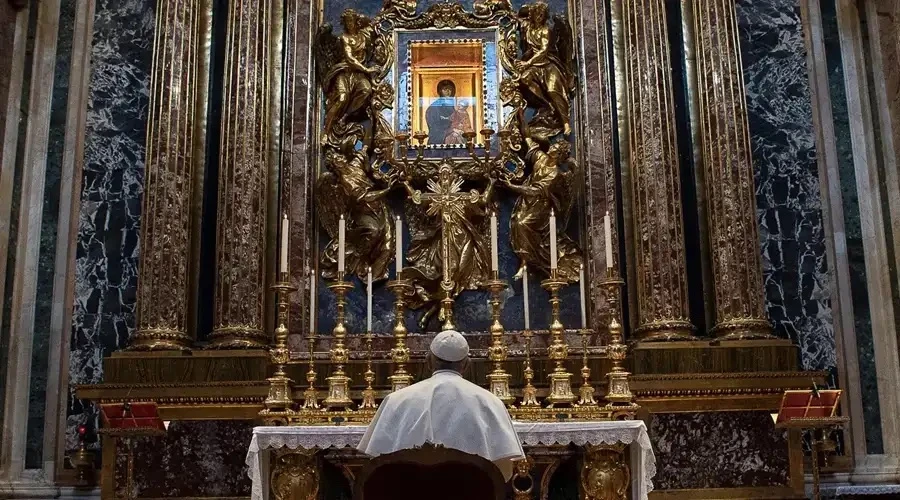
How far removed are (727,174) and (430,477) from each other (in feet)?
20.5

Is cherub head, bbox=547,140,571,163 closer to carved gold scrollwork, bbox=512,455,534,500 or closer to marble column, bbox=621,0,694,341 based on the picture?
marble column, bbox=621,0,694,341

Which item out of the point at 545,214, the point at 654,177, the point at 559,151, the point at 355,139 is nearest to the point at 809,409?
the point at 654,177

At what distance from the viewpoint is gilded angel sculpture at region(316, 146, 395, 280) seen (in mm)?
11297

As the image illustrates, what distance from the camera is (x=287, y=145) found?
1155cm

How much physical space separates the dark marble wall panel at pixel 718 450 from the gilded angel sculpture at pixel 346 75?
4.34 meters

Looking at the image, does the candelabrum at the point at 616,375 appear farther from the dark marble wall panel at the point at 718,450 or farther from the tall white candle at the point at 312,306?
the tall white candle at the point at 312,306

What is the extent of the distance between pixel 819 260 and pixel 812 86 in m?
1.82

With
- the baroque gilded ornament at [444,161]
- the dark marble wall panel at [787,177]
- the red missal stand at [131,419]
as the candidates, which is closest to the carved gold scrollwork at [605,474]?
the red missal stand at [131,419]

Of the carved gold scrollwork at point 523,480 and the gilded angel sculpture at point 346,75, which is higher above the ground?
the gilded angel sculpture at point 346,75

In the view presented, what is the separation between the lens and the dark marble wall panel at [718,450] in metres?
9.74

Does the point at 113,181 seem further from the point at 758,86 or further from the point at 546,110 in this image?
the point at 758,86

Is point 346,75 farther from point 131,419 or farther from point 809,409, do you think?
point 809,409

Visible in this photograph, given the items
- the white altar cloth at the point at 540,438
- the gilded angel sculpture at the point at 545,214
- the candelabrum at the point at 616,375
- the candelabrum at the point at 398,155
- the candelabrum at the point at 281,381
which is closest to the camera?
the white altar cloth at the point at 540,438

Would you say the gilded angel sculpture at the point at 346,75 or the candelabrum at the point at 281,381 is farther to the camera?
the gilded angel sculpture at the point at 346,75
